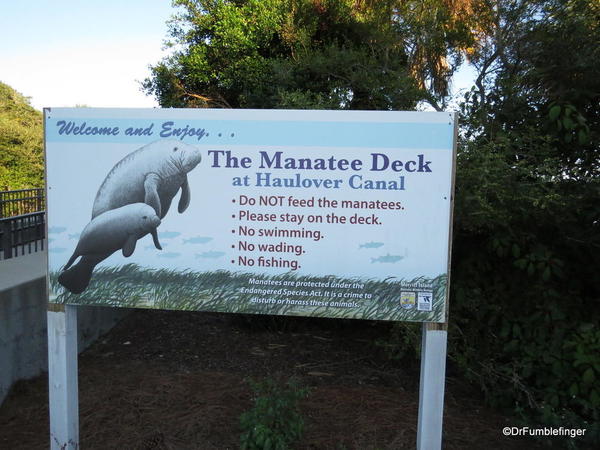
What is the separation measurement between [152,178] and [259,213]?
0.64 m

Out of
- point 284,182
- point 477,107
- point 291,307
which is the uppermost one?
point 477,107

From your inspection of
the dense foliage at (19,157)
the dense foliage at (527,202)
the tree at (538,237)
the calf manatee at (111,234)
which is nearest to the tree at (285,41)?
the dense foliage at (527,202)

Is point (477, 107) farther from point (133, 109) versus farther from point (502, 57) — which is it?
point (133, 109)

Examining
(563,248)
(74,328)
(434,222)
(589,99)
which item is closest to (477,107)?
(589,99)

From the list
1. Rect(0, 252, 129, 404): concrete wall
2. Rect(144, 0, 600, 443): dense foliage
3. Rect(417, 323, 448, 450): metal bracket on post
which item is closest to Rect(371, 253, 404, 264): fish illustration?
Rect(417, 323, 448, 450): metal bracket on post

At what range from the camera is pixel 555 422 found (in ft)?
10.8

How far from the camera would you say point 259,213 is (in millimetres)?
2643

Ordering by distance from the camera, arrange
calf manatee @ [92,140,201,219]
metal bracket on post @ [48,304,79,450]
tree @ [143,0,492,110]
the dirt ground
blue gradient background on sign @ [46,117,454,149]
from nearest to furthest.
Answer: blue gradient background on sign @ [46,117,454,149], calf manatee @ [92,140,201,219], metal bracket on post @ [48,304,79,450], the dirt ground, tree @ [143,0,492,110]

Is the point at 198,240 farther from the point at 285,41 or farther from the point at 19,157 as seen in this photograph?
the point at 19,157

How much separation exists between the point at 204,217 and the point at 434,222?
126 centimetres

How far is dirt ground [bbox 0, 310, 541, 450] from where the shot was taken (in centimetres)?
331

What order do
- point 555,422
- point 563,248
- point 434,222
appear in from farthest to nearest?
1. point 563,248
2. point 555,422
3. point 434,222

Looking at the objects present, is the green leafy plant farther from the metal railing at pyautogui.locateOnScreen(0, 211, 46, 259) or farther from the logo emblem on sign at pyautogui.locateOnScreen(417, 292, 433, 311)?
the metal railing at pyautogui.locateOnScreen(0, 211, 46, 259)

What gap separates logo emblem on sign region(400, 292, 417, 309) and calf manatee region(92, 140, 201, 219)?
129cm
